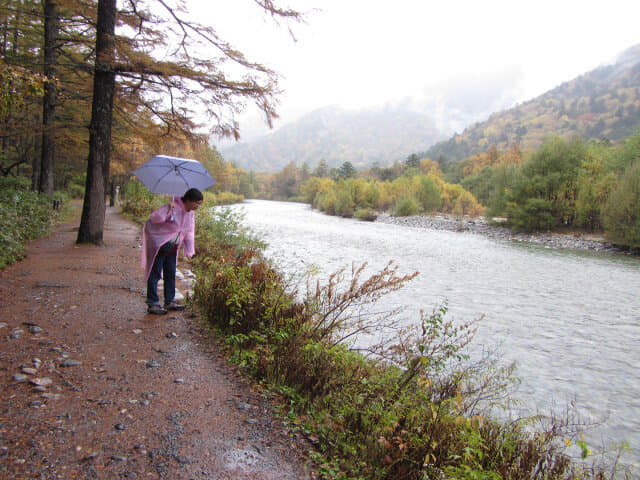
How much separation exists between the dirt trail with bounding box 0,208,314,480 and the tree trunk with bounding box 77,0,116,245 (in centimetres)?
440

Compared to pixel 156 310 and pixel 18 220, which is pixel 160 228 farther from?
pixel 18 220

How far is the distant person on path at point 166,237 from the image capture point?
201 inches

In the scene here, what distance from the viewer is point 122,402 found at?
3.13 m

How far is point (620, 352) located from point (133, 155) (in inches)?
842

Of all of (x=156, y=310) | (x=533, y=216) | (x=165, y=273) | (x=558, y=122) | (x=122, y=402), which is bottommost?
(x=122, y=402)

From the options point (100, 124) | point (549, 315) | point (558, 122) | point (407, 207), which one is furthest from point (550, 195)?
point (558, 122)

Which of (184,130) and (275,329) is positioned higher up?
(184,130)

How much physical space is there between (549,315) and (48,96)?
736 inches

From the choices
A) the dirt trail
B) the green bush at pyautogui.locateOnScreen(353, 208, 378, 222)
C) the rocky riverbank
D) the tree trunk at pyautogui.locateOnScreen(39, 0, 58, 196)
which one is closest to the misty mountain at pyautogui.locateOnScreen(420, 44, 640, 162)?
the green bush at pyautogui.locateOnScreen(353, 208, 378, 222)

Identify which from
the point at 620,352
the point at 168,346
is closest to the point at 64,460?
the point at 168,346

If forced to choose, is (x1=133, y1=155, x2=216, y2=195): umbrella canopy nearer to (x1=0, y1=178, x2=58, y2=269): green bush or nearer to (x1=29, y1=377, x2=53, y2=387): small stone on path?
(x1=29, y1=377, x2=53, y2=387): small stone on path

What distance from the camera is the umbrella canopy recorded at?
5.30m

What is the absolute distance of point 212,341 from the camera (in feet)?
15.5

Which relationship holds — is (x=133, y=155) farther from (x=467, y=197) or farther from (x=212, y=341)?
(x=467, y=197)
